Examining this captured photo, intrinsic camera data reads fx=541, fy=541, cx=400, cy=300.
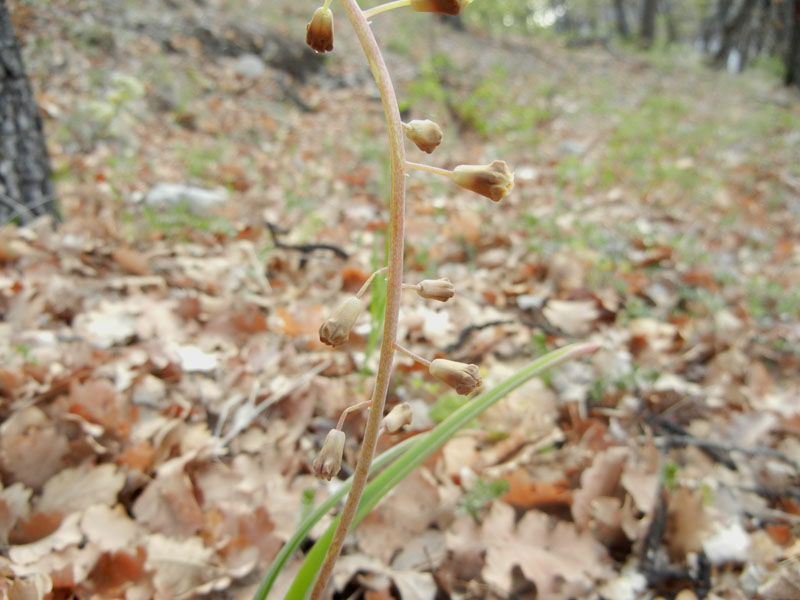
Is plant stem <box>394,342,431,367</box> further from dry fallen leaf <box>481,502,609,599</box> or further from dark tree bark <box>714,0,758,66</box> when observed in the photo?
dark tree bark <box>714,0,758,66</box>

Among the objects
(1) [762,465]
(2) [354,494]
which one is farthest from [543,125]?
(2) [354,494]

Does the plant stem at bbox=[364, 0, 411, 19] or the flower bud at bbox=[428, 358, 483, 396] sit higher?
the plant stem at bbox=[364, 0, 411, 19]

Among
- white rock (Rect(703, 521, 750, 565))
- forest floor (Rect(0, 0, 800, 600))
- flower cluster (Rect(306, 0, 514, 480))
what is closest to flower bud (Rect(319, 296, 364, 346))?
flower cluster (Rect(306, 0, 514, 480))

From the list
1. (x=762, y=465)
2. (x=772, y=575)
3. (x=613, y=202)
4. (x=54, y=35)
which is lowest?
(x=613, y=202)

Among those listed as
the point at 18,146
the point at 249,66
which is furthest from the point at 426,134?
the point at 249,66

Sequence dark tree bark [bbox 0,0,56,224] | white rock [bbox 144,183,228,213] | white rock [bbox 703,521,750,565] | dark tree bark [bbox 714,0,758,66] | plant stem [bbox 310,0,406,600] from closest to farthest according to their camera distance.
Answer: plant stem [bbox 310,0,406,600] → white rock [bbox 703,521,750,565] → dark tree bark [bbox 0,0,56,224] → white rock [bbox 144,183,228,213] → dark tree bark [bbox 714,0,758,66]

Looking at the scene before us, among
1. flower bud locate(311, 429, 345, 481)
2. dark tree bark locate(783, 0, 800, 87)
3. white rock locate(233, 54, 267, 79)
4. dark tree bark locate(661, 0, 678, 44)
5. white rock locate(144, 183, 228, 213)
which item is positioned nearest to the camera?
flower bud locate(311, 429, 345, 481)

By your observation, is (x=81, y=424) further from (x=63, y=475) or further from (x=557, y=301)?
(x=557, y=301)

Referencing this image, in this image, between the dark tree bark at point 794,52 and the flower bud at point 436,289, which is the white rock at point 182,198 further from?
the dark tree bark at point 794,52
